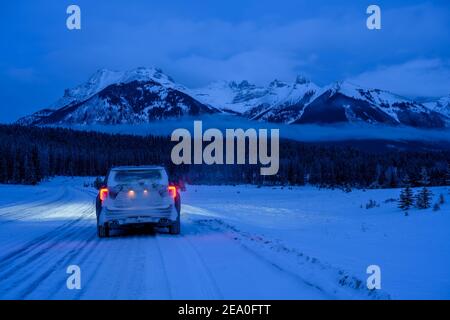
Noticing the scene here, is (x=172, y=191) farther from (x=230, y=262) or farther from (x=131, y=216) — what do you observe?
(x=230, y=262)

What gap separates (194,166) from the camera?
158375 millimetres

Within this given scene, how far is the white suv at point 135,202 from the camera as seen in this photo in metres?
13.2

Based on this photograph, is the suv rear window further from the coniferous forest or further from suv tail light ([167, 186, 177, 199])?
the coniferous forest

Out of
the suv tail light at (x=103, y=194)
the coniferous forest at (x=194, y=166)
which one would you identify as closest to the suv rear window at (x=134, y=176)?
the suv tail light at (x=103, y=194)

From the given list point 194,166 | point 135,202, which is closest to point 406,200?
point 135,202

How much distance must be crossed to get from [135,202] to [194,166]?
14529cm

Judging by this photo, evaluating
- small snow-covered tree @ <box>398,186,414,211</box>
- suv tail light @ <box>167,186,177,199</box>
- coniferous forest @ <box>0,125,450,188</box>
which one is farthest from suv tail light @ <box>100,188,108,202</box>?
coniferous forest @ <box>0,125,450,188</box>

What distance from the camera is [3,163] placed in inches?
3996

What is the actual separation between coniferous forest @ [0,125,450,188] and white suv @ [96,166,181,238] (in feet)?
240

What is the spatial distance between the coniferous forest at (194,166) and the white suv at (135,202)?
240 ft

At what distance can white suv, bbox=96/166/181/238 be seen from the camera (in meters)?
13.2

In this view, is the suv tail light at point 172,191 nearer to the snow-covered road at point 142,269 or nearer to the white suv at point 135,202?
the white suv at point 135,202
